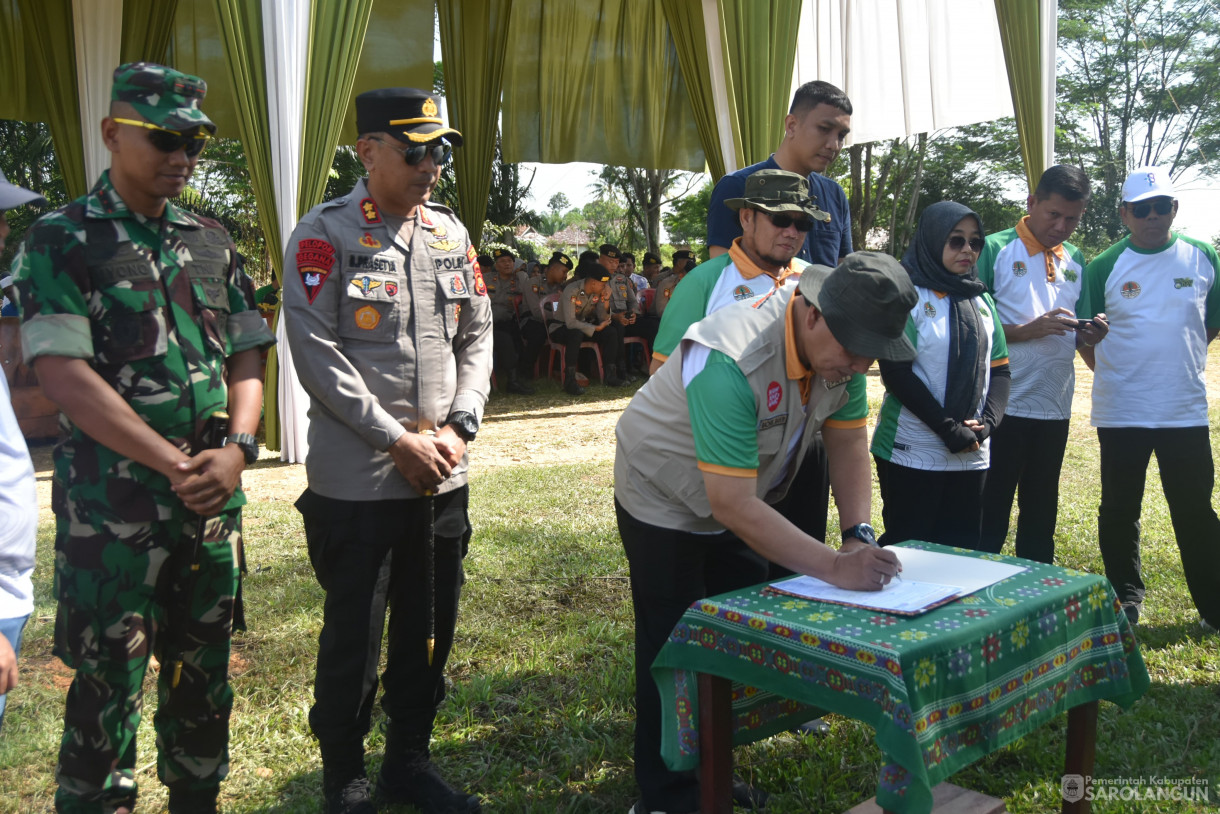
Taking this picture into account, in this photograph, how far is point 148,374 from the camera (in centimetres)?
226

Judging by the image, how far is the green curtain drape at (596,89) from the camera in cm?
1270

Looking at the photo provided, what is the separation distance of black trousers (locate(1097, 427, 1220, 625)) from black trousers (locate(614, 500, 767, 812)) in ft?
7.31

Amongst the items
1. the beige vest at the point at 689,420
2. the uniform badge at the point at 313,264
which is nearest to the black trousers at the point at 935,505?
A: the beige vest at the point at 689,420

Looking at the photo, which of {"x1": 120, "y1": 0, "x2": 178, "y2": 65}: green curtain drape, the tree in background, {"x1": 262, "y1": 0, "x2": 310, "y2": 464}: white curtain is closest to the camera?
{"x1": 262, "y1": 0, "x2": 310, "y2": 464}: white curtain

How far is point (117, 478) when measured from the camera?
222 centimetres

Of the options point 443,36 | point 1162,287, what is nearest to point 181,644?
point 1162,287

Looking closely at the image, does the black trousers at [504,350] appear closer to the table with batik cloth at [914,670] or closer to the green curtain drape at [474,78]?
the green curtain drape at [474,78]

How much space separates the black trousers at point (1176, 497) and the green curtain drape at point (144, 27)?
8898mm

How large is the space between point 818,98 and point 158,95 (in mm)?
2207

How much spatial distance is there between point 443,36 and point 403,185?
33.7 feet

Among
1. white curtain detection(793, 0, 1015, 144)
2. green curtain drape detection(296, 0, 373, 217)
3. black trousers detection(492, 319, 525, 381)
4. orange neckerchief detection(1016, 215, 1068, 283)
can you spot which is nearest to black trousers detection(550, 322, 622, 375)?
black trousers detection(492, 319, 525, 381)

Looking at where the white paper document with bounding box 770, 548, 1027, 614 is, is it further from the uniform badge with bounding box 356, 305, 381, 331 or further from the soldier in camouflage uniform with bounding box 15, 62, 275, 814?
the soldier in camouflage uniform with bounding box 15, 62, 275, 814

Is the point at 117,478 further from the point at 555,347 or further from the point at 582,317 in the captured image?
the point at 555,347

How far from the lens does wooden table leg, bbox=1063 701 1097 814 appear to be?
7.57ft
